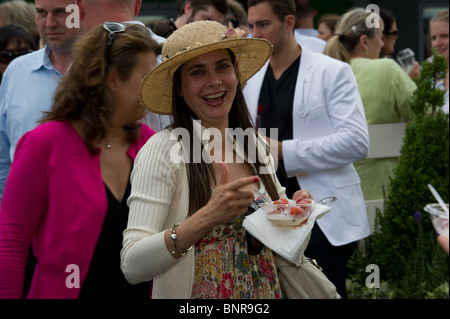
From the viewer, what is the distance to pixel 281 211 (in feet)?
8.05

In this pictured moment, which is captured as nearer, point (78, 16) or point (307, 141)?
point (78, 16)

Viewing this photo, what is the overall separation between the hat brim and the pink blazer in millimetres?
399

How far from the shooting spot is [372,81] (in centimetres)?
553

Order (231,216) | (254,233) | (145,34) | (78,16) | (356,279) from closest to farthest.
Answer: (231,216) → (254,233) → (145,34) → (78,16) → (356,279)

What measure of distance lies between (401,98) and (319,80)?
154 centimetres

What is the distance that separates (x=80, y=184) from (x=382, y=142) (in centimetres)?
361

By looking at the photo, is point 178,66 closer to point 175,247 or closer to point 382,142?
point 175,247

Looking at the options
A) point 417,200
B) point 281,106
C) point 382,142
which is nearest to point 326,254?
point 281,106

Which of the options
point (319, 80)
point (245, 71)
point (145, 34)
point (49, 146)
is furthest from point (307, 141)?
point (49, 146)

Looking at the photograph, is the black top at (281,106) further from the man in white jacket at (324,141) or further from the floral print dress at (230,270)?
the floral print dress at (230,270)

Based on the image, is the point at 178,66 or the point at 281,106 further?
the point at 281,106

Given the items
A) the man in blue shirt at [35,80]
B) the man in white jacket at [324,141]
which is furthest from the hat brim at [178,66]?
the man in white jacket at [324,141]

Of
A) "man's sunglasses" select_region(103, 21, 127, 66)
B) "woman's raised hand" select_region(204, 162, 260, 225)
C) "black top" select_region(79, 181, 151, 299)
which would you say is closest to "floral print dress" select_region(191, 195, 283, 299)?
"woman's raised hand" select_region(204, 162, 260, 225)
